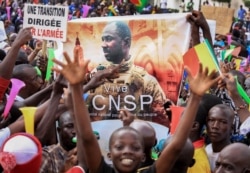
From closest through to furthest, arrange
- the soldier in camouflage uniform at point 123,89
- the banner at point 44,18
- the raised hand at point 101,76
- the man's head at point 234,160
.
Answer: the man's head at point 234,160, the raised hand at point 101,76, the soldier in camouflage uniform at point 123,89, the banner at point 44,18

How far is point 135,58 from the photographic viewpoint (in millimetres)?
5383

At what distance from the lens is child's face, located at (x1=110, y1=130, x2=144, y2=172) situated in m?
3.63

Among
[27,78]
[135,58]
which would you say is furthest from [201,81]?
[27,78]

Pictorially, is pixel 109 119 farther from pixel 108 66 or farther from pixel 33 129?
pixel 33 129

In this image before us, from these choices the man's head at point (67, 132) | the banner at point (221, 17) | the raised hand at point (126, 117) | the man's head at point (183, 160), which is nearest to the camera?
the man's head at point (183, 160)

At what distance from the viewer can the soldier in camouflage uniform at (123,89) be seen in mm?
5203

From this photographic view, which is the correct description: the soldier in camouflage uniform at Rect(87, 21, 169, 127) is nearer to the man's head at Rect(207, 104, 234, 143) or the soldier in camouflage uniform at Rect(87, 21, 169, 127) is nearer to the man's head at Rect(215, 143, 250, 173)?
the man's head at Rect(207, 104, 234, 143)

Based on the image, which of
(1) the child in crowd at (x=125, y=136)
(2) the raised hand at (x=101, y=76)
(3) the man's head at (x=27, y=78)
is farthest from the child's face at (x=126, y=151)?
(3) the man's head at (x=27, y=78)

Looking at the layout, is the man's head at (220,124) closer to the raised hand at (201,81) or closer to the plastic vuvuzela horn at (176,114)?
the plastic vuvuzela horn at (176,114)

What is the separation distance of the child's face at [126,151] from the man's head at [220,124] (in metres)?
1.13

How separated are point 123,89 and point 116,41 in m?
0.39

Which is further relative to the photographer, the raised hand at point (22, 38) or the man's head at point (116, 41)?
the man's head at point (116, 41)

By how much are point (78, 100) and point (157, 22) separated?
78.5 inches

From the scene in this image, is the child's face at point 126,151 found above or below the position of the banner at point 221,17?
above
